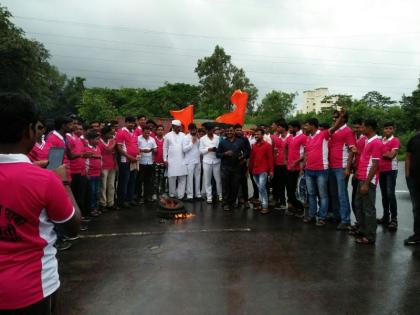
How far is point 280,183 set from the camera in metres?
8.82

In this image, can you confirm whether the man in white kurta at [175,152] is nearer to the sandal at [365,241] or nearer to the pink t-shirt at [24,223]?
the sandal at [365,241]

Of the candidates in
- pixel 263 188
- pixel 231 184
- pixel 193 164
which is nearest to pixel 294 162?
pixel 263 188

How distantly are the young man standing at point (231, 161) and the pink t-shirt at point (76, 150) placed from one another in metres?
3.22

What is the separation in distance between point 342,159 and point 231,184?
9.23ft

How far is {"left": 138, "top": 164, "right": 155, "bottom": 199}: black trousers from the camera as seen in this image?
9.24m

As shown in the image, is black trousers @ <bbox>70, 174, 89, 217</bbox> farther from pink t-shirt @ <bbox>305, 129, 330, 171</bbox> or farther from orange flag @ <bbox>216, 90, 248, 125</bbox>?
orange flag @ <bbox>216, 90, 248, 125</bbox>

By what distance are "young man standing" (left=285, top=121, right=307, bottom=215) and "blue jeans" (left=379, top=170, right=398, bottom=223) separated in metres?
1.58

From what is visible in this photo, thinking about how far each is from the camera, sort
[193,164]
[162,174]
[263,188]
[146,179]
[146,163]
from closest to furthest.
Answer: [263,188]
[146,163]
[146,179]
[193,164]
[162,174]

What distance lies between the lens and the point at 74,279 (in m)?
4.39

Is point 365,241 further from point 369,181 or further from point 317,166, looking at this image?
point 317,166

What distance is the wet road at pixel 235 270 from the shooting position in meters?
3.74

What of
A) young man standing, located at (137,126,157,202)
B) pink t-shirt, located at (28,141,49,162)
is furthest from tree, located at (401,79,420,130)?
pink t-shirt, located at (28,141,49,162)

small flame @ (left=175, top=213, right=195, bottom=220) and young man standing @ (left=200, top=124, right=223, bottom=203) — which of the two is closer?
small flame @ (left=175, top=213, right=195, bottom=220)

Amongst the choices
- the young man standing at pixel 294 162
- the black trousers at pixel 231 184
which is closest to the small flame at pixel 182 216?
the black trousers at pixel 231 184
